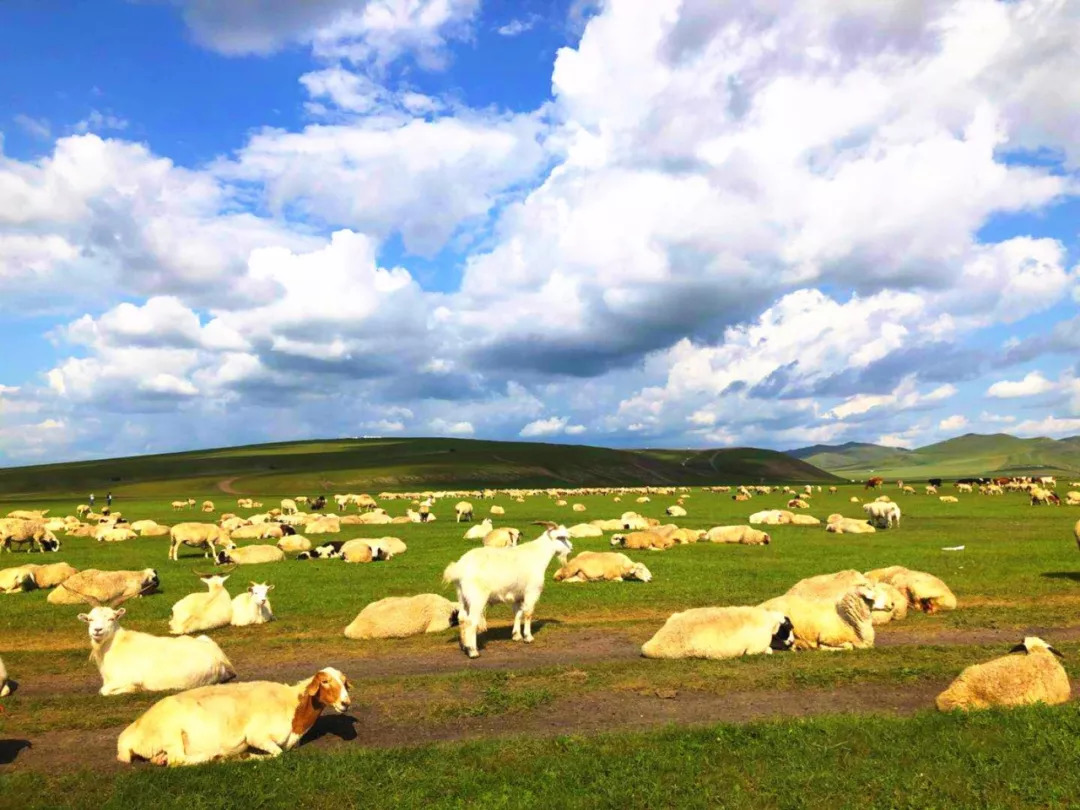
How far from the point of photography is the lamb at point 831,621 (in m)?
15.7

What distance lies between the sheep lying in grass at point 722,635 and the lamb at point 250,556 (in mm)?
24041

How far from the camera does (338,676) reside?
34.7 ft

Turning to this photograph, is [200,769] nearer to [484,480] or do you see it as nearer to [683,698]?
[683,698]

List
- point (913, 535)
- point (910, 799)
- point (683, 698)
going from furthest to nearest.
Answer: point (913, 535), point (683, 698), point (910, 799)

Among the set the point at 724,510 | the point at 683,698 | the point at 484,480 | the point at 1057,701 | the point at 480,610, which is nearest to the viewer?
the point at 1057,701

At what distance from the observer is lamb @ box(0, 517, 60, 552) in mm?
38625

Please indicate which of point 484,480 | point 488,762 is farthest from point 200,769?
point 484,480

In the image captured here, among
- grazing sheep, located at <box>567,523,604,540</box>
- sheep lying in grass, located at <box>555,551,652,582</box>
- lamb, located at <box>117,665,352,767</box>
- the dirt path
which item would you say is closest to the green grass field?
lamb, located at <box>117,665,352,767</box>

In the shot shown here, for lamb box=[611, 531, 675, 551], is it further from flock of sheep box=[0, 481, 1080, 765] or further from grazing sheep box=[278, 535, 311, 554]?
grazing sheep box=[278, 535, 311, 554]

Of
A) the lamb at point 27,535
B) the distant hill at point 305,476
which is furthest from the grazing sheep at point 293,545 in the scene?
the distant hill at point 305,476

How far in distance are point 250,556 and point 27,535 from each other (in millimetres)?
14449

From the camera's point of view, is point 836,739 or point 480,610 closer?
point 836,739

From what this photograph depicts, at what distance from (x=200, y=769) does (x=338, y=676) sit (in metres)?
2.01

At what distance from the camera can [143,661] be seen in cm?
1330
